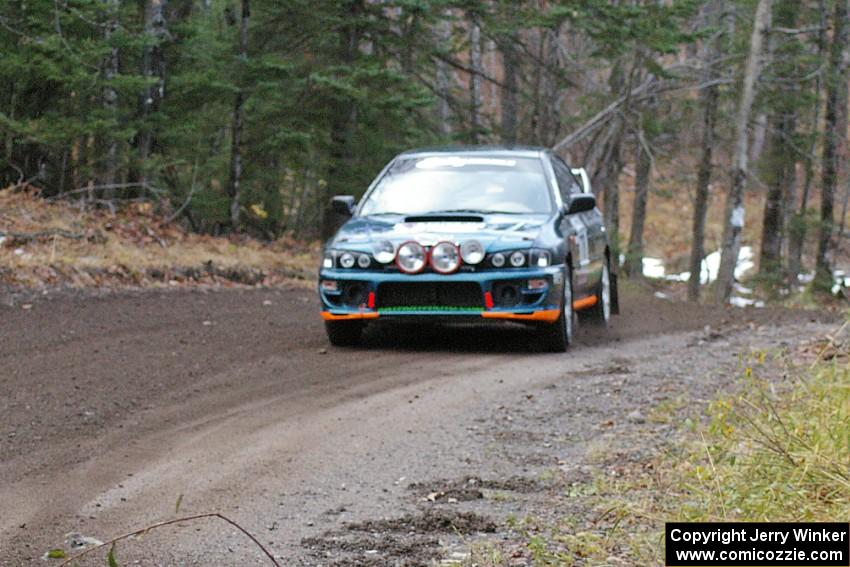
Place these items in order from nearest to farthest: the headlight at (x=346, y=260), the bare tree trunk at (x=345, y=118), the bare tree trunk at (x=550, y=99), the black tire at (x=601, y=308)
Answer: the headlight at (x=346, y=260) → the black tire at (x=601, y=308) → the bare tree trunk at (x=345, y=118) → the bare tree trunk at (x=550, y=99)

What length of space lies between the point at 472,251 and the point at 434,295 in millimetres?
488

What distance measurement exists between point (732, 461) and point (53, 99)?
40.6 ft

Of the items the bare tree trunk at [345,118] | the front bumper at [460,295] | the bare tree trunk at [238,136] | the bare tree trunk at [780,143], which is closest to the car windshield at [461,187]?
the front bumper at [460,295]

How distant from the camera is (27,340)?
1009 cm

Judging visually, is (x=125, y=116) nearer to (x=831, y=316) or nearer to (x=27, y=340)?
(x=27, y=340)

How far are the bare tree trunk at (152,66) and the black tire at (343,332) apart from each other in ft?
24.1

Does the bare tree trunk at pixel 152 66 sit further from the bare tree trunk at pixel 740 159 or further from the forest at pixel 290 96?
the bare tree trunk at pixel 740 159

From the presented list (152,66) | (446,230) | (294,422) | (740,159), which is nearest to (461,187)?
(446,230)

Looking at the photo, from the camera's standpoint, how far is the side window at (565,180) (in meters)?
12.4

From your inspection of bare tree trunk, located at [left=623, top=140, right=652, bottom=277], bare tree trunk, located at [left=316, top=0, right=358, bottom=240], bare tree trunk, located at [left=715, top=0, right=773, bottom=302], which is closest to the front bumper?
bare tree trunk, located at [left=316, top=0, right=358, bottom=240]

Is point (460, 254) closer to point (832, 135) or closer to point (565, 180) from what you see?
point (565, 180)

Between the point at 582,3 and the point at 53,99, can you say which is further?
the point at 582,3

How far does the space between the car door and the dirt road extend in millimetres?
600

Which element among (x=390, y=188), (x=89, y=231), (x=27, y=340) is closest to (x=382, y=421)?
(x=27, y=340)
